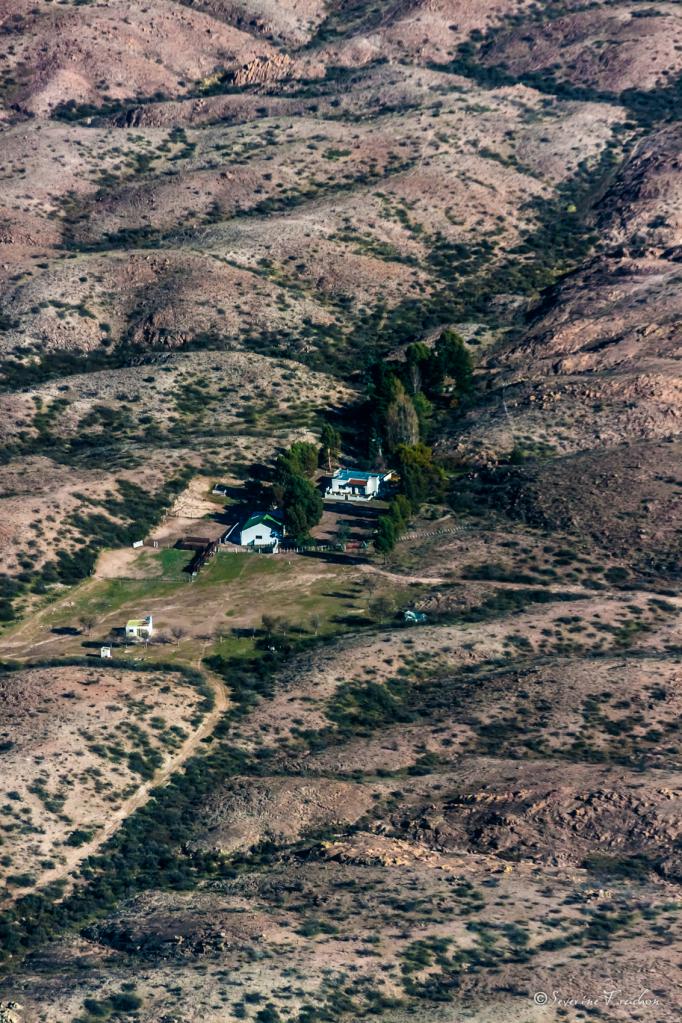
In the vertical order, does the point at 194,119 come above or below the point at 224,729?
above

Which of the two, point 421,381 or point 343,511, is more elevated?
point 421,381

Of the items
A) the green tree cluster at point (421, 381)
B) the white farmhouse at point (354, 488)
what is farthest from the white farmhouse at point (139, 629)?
the green tree cluster at point (421, 381)

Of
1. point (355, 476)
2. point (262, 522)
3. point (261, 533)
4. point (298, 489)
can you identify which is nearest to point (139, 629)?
point (261, 533)

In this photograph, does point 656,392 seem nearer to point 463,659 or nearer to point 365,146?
point 463,659

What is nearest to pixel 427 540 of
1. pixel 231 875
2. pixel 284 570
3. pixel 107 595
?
pixel 284 570

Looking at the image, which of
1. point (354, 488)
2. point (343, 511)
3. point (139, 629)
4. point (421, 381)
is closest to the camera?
point (139, 629)

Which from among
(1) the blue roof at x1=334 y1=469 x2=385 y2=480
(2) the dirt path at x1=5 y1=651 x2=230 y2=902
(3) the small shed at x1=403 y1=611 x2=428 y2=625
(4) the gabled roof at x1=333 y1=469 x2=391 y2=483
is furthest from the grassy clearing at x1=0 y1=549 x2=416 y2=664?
(1) the blue roof at x1=334 y1=469 x2=385 y2=480

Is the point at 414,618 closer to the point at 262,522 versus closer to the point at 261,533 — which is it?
the point at 261,533
